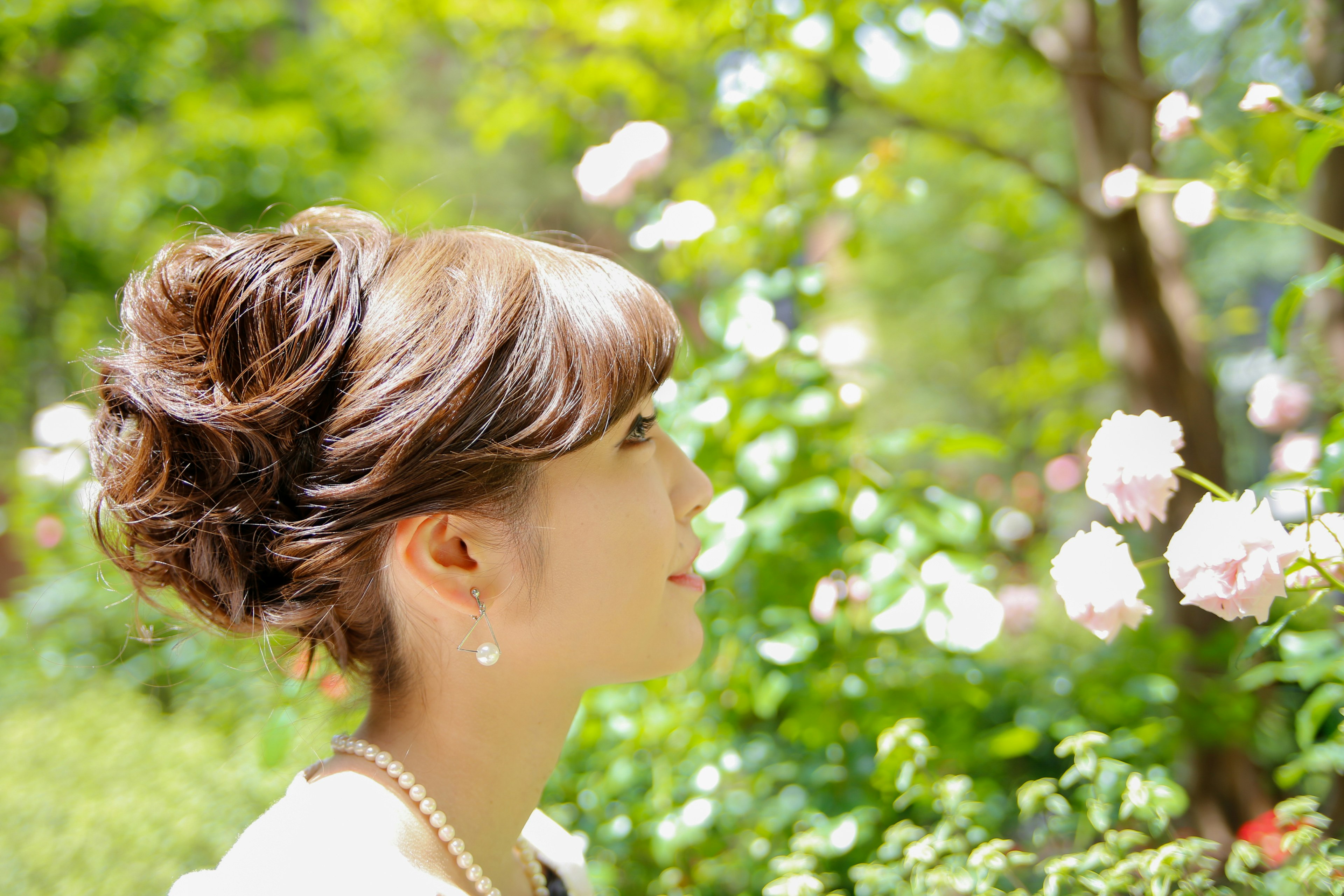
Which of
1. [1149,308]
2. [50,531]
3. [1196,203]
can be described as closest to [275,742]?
Result: [1196,203]

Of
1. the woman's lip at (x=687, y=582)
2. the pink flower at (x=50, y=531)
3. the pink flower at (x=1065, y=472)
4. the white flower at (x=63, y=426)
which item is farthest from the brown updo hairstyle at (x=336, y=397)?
the pink flower at (x=1065, y=472)

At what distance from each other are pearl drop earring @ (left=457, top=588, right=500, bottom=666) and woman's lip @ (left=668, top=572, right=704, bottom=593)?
0.24 m

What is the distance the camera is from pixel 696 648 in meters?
1.25

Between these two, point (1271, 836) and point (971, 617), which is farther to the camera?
point (971, 617)

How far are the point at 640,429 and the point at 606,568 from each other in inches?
7.1

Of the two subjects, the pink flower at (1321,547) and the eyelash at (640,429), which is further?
the eyelash at (640,429)

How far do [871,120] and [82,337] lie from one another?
19.1ft

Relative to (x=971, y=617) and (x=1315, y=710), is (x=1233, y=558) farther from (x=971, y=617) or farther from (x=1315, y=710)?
(x=971, y=617)

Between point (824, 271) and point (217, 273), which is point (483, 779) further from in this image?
point (824, 271)

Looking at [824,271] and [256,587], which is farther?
[824,271]

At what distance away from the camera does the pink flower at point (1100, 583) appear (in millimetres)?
903

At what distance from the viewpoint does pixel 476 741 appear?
1174 mm

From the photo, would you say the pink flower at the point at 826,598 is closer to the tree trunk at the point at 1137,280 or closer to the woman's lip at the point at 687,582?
the woman's lip at the point at 687,582

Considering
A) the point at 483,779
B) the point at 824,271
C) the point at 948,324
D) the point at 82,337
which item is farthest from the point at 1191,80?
the point at 82,337
